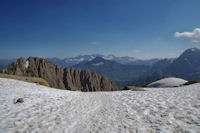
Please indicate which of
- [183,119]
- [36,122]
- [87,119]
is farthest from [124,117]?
[36,122]

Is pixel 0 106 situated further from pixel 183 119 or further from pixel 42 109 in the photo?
pixel 183 119

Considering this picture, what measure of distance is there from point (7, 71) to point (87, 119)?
7090 inches

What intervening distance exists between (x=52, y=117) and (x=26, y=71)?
201933mm

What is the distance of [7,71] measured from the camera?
142125 millimetres

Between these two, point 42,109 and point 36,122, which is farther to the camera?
point 42,109

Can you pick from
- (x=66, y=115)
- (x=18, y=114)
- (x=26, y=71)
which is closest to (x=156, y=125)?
(x=66, y=115)

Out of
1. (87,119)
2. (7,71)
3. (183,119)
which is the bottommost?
(87,119)

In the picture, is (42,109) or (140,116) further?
(42,109)

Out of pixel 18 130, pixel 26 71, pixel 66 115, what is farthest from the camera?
pixel 26 71

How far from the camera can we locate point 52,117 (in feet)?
27.4

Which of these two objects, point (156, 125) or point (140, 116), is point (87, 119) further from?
point (156, 125)

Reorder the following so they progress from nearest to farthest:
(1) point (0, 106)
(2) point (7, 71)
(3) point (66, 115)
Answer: (3) point (66, 115)
(1) point (0, 106)
(2) point (7, 71)

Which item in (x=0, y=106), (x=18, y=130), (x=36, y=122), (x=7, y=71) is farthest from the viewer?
(x=7, y=71)

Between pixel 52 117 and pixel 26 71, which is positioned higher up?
pixel 26 71
